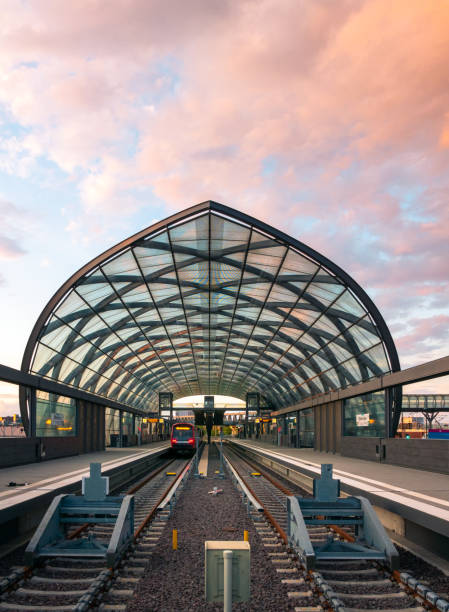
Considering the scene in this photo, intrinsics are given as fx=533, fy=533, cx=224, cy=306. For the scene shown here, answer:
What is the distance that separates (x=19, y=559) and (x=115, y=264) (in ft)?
68.5

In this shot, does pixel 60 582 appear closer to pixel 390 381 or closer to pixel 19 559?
pixel 19 559

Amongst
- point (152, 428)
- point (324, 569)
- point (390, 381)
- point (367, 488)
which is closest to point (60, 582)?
point (324, 569)

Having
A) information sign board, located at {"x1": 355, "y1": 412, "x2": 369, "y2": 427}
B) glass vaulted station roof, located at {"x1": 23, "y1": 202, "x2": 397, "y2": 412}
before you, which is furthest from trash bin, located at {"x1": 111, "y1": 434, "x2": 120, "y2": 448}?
information sign board, located at {"x1": 355, "y1": 412, "x2": 369, "y2": 427}

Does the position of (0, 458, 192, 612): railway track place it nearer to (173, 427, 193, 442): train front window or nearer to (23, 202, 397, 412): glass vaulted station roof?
(23, 202, 397, 412): glass vaulted station roof

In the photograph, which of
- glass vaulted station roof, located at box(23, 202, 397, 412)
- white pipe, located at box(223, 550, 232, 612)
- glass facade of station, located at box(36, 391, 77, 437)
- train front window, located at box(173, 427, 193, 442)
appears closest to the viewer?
white pipe, located at box(223, 550, 232, 612)

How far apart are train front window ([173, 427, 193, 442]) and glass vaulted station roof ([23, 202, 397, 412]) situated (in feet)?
27.6

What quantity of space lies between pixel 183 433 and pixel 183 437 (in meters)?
0.34

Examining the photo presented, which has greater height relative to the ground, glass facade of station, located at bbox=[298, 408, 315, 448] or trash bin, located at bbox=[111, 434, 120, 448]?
glass facade of station, located at bbox=[298, 408, 315, 448]

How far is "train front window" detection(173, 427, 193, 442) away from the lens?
151 ft

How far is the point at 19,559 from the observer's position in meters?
9.25

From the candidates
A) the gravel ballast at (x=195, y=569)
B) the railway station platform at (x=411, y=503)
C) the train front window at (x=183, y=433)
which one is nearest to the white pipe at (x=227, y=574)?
the gravel ballast at (x=195, y=569)

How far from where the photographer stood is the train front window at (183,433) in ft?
151

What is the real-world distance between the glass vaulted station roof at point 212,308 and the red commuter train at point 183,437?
8.40 meters

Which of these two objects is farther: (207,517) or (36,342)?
(36,342)
